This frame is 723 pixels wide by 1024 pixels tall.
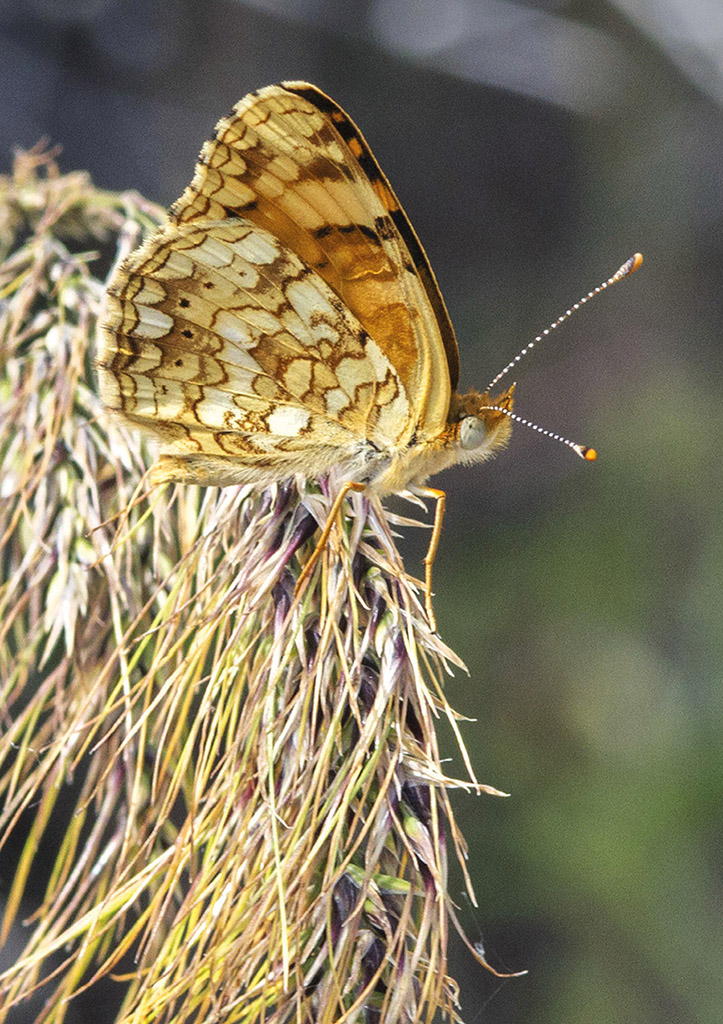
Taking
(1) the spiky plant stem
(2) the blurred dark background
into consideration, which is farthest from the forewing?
(2) the blurred dark background

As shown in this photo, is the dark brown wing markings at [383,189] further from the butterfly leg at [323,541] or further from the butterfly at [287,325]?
the butterfly leg at [323,541]

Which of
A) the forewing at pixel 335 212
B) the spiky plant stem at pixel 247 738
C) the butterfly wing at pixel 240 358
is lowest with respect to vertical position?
the spiky plant stem at pixel 247 738

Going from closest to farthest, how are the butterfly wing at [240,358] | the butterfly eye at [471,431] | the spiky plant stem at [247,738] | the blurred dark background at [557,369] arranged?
the spiky plant stem at [247,738], the butterfly wing at [240,358], the butterfly eye at [471,431], the blurred dark background at [557,369]

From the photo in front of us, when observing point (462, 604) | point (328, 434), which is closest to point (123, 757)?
point (328, 434)

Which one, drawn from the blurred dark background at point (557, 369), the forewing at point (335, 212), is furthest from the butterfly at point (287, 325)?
the blurred dark background at point (557, 369)

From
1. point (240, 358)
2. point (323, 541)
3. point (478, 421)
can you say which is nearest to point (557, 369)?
point (478, 421)

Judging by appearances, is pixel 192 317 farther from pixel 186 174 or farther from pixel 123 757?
pixel 186 174

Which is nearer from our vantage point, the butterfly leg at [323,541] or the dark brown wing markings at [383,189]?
the butterfly leg at [323,541]

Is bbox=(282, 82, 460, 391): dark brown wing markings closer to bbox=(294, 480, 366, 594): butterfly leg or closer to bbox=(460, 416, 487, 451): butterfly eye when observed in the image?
bbox=(460, 416, 487, 451): butterfly eye
